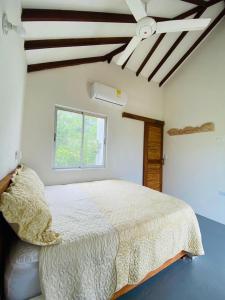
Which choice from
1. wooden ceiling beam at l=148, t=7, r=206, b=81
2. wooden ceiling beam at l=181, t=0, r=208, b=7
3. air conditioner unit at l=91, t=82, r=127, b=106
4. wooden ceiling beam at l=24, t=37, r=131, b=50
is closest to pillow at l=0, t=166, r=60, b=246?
wooden ceiling beam at l=24, t=37, r=131, b=50

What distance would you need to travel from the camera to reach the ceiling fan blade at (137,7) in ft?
5.10

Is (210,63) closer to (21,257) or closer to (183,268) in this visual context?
(183,268)

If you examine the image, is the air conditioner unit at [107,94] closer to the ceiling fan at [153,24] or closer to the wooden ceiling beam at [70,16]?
the wooden ceiling beam at [70,16]

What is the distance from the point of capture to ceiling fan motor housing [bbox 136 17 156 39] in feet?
5.51

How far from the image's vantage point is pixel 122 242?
1.35 meters

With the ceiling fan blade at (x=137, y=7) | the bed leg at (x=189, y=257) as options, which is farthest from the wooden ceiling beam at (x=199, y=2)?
the bed leg at (x=189, y=257)

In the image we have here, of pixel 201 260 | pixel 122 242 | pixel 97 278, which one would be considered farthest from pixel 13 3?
pixel 201 260

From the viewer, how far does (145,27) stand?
5.69 ft

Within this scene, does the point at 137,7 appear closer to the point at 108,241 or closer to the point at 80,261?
the point at 108,241

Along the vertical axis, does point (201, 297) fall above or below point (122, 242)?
below

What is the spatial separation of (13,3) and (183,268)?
3036 millimetres

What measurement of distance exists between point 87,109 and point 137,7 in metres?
1.91

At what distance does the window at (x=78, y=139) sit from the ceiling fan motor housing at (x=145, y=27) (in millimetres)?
Answer: 1801

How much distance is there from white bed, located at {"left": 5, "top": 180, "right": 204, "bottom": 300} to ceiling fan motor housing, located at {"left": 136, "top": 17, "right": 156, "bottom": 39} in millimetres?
1970
